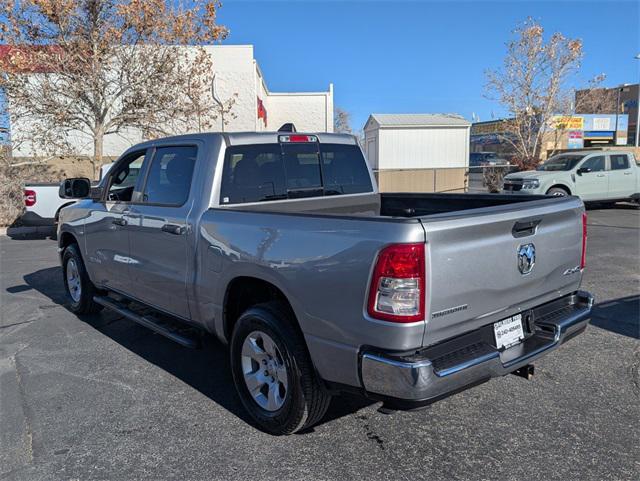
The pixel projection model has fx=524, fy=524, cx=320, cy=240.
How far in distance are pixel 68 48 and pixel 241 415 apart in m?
15.1

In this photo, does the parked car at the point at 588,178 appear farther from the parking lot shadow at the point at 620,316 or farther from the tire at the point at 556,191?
the parking lot shadow at the point at 620,316

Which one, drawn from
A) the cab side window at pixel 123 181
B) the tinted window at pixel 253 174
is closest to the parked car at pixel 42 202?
the cab side window at pixel 123 181

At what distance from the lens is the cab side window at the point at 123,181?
17.2ft

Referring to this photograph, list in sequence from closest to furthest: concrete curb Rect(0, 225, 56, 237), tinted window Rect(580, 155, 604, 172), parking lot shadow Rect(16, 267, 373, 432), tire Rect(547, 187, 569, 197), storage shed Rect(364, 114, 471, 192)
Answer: parking lot shadow Rect(16, 267, 373, 432)
concrete curb Rect(0, 225, 56, 237)
tire Rect(547, 187, 569, 197)
tinted window Rect(580, 155, 604, 172)
storage shed Rect(364, 114, 471, 192)

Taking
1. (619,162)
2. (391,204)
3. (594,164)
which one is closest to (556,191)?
(594,164)

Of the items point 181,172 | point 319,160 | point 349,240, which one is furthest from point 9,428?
point 319,160

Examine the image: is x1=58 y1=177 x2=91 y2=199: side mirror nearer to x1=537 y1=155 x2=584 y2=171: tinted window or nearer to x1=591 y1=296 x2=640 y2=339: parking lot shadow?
x1=591 y1=296 x2=640 y2=339: parking lot shadow

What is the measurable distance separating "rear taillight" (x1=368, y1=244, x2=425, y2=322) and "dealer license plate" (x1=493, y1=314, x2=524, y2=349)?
0.70m

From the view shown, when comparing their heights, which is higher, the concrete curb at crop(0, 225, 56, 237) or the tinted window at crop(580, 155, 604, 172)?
the tinted window at crop(580, 155, 604, 172)

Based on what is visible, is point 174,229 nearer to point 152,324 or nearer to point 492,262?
point 152,324

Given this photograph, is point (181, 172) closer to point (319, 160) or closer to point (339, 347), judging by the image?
point (319, 160)

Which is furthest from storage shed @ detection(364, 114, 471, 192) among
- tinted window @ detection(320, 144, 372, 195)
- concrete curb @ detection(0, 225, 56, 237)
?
tinted window @ detection(320, 144, 372, 195)

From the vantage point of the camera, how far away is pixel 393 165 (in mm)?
28922

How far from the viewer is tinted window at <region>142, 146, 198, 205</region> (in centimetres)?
417
